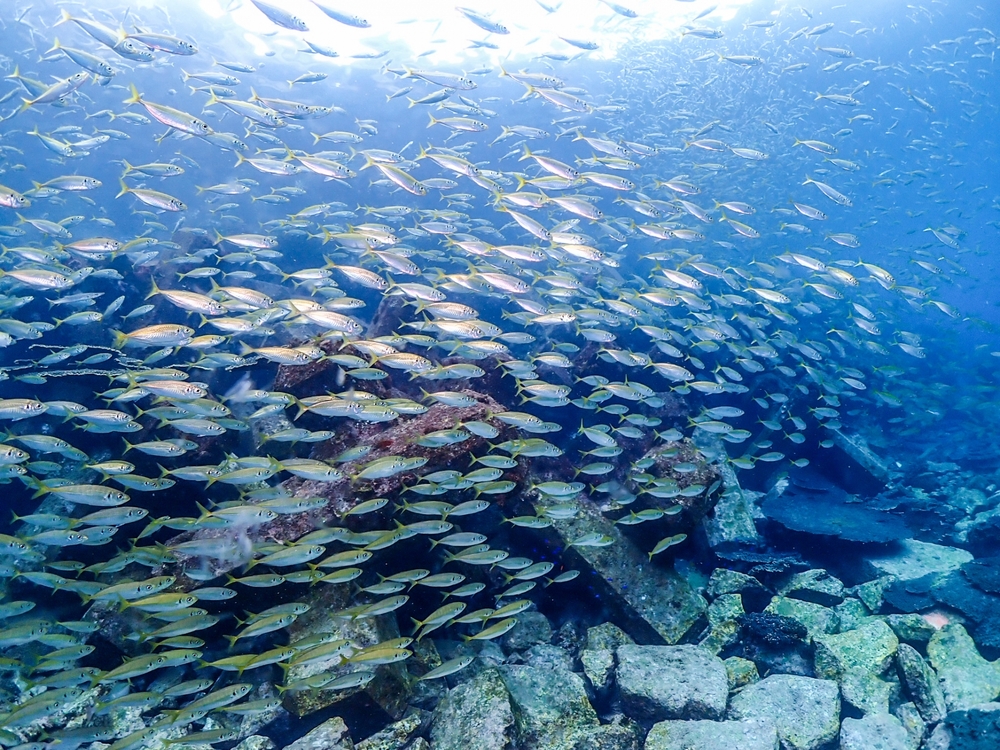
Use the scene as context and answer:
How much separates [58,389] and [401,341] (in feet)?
15.5

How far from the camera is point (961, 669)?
469 centimetres

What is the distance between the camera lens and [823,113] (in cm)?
3881

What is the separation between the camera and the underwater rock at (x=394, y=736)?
3574 mm

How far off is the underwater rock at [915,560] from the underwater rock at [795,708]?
298 cm

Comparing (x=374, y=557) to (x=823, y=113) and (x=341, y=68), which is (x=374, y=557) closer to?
(x=341, y=68)

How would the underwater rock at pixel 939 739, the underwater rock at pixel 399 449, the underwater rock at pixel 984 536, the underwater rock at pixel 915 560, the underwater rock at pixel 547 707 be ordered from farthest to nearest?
the underwater rock at pixel 984 536, the underwater rock at pixel 915 560, the underwater rock at pixel 399 449, the underwater rock at pixel 939 739, the underwater rock at pixel 547 707

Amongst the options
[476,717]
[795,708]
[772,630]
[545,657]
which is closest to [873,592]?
[772,630]

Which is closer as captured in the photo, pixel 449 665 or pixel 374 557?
pixel 449 665

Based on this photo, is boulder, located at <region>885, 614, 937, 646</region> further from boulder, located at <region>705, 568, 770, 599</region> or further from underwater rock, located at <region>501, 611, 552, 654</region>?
underwater rock, located at <region>501, 611, 552, 654</region>

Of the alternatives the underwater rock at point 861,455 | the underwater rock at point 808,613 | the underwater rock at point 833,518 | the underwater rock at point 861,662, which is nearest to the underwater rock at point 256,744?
the underwater rock at point 861,662

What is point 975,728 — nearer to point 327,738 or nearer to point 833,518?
point 833,518

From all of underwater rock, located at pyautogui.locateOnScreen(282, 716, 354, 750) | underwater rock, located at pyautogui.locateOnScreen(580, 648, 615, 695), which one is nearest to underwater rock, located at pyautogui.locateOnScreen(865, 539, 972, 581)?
underwater rock, located at pyautogui.locateOnScreen(580, 648, 615, 695)

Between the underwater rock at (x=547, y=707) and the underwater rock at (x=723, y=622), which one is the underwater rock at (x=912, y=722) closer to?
the underwater rock at (x=723, y=622)

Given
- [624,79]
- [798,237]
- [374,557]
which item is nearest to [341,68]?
[624,79]
